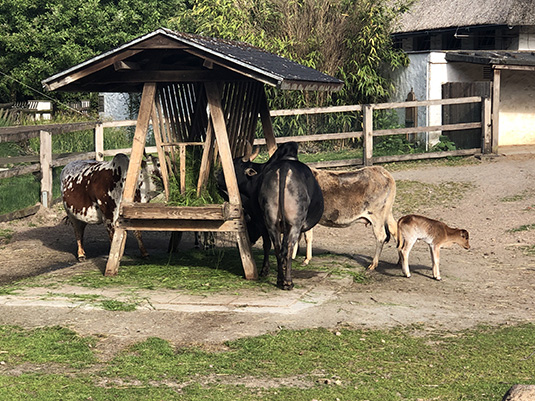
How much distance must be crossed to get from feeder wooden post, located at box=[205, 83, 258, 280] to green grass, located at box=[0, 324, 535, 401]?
2237 mm

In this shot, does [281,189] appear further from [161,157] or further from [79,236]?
[79,236]

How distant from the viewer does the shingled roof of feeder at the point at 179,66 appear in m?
9.49

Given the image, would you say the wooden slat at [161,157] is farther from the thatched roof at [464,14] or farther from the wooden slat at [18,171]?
the thatched roof at [464,14]

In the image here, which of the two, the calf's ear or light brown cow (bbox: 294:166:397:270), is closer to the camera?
the calf's ear

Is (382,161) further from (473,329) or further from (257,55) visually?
(473,329)

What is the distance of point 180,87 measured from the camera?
11.2 m

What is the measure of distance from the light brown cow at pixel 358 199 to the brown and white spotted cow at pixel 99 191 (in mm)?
2259

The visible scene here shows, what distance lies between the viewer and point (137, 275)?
10.3 metres

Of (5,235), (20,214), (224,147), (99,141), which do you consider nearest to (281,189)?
(224,147)

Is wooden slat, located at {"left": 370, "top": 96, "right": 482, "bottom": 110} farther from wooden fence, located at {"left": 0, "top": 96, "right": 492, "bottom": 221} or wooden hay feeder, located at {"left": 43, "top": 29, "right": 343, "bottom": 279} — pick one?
wooden hay feeder, located at {"left": 43, "top": 29, "right": 343, "bottom": 279}

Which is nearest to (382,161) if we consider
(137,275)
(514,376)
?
(137,275)

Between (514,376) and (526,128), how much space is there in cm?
→ 1810

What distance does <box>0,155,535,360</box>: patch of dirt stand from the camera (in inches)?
322

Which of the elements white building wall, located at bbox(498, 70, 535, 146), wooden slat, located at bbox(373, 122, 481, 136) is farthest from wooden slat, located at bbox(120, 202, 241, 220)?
white building wall, located at bbox(498, 70, 535, 146)
